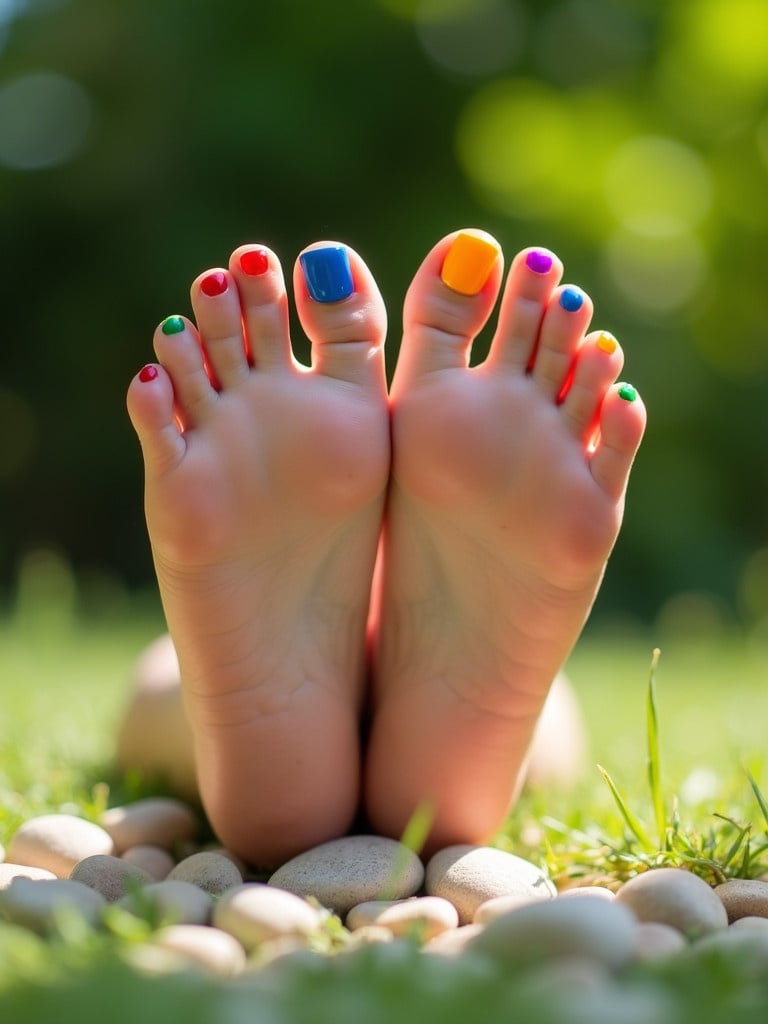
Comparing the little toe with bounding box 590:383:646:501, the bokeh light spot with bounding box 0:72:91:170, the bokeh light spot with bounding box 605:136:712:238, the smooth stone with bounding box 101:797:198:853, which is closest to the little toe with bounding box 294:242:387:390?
the little toe with bounding box 590:383:646:501

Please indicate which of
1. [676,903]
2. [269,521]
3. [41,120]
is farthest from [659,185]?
[676,903]

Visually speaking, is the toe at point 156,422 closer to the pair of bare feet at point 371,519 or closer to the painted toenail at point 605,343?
the pair of bare feet at point 371,519

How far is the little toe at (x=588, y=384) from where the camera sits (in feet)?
3.68

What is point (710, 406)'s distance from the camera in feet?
18.0

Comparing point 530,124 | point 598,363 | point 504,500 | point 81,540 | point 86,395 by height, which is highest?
point 530,124

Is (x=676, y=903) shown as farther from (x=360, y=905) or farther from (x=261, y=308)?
(x=261, y=308)

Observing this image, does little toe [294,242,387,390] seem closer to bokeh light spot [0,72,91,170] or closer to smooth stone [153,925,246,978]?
smooth stone [153,925,246,978]

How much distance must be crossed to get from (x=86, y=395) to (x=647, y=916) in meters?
5.12

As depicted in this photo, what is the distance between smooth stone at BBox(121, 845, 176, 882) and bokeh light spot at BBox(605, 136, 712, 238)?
4821 millimetres

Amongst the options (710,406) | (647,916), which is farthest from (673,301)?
(647,916)

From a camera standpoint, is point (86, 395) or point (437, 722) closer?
point (437, 722)

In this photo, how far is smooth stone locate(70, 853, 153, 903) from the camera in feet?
3.08

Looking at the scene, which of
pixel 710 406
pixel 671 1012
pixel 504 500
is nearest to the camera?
pixel 671 1012

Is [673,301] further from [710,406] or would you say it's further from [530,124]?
[530,124]
